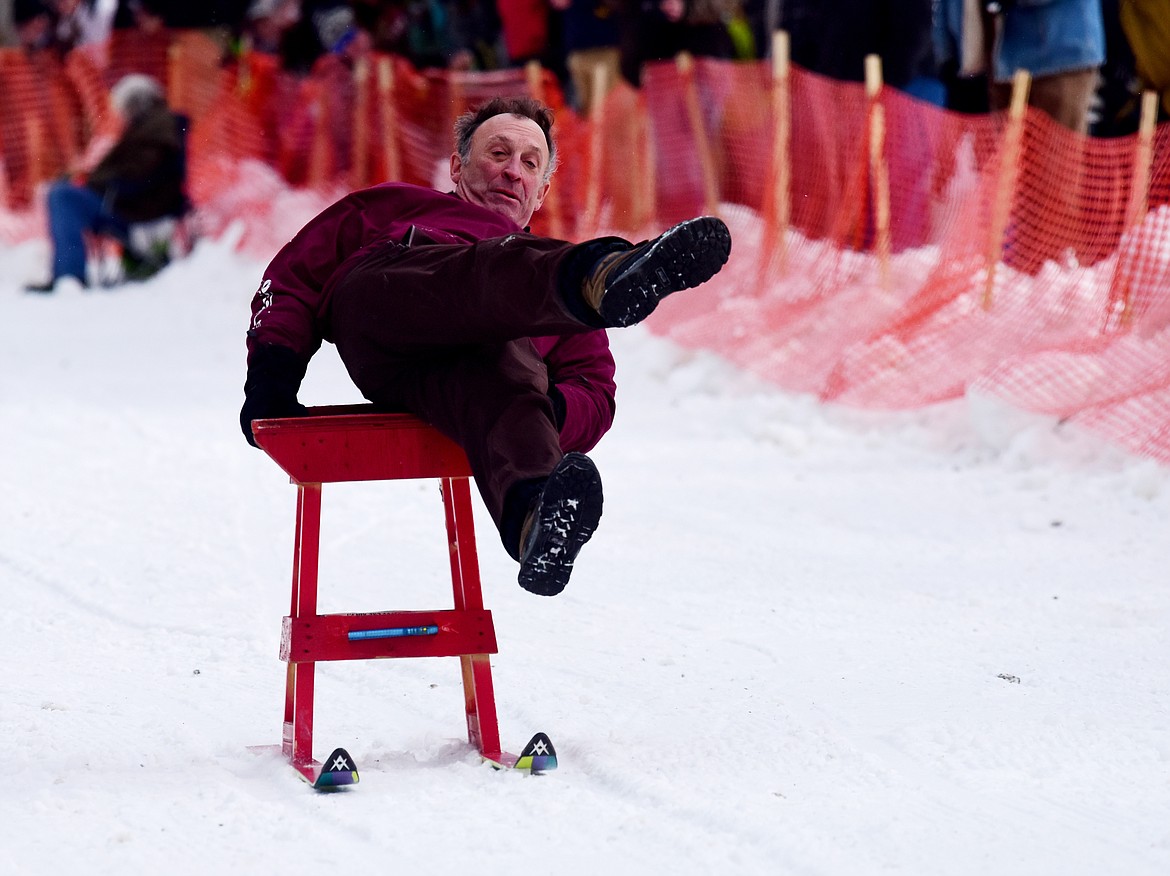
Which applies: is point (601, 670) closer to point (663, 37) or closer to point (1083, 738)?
point (1083, 738)

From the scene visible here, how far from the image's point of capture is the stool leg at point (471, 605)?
3.55 m

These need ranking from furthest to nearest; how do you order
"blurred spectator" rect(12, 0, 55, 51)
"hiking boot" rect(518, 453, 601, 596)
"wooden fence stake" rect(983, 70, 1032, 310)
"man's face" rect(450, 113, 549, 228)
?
"blurred spectator" rect(12, 0, 55, 51) < "wooden fence stake" rect(983, 70, 1032, 310) < "man's face" rect(450, 113, 549, 228) < "hiking boot" rect(518, 453, 601, 596)

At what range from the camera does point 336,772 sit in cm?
328

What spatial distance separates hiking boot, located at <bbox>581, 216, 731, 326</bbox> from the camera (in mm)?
3029

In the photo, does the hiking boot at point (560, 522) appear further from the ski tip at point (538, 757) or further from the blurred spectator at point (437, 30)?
the blurred spectator at point (437, 30)

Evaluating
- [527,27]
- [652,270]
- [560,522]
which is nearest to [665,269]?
[652,270]

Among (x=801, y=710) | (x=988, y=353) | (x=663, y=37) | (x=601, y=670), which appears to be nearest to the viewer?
(x=801, y=710)

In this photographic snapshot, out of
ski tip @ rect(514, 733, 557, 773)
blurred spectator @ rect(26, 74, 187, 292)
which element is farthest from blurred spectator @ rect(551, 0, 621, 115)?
ski tip @ rect(514, 733, 557, 773)

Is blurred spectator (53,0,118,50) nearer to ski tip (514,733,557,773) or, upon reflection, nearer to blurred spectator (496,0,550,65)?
blurred spectator (496,0,550,65)

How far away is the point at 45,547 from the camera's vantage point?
571 centimetres

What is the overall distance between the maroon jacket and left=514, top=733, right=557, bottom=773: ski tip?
0.64 meters

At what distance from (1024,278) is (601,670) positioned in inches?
167

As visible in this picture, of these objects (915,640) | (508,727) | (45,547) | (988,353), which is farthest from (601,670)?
(988,353)

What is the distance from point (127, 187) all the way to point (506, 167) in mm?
9237
